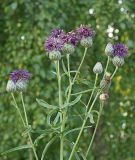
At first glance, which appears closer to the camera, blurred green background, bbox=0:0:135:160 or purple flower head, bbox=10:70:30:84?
purple flower head, bbox=10:70:30:84

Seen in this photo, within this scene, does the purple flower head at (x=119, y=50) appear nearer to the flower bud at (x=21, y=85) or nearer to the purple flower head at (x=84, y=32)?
the purple flower head at (x=84, y=32)

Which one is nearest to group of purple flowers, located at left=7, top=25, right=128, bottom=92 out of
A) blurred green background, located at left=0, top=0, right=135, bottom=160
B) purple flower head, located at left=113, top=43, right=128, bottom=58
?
purple flower head, located at left=113, top=43, right=128, bottom=58

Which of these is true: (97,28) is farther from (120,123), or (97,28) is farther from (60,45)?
(60,45)

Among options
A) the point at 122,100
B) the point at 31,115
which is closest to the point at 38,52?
the point at 31,115

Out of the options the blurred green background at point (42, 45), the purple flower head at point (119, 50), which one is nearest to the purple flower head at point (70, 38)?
the purple flower head at point (119, 50)

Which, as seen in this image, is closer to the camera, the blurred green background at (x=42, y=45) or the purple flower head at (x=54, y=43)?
the purple flower head at (x=54, y=43)

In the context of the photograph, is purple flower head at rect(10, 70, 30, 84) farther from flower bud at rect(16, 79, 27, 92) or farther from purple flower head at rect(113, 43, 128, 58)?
purple flower head at rect(113, 43, 128, 58)
